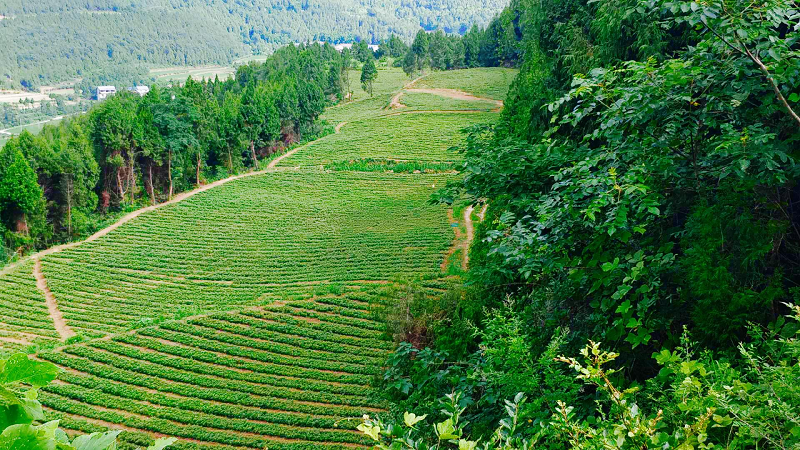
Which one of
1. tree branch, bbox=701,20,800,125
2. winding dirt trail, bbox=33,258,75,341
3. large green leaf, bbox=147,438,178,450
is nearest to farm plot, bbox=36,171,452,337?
winding dirt trail, bbox=33,258,75,341

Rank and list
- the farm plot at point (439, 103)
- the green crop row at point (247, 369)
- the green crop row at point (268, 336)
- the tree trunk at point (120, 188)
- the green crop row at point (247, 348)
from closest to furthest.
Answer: the green crop row at point (247, 369), the green crop row at point (247, 348), the green crop row at point (268, 336), the tree trunk at point (120, 188), the farm plot at point (439, 103)

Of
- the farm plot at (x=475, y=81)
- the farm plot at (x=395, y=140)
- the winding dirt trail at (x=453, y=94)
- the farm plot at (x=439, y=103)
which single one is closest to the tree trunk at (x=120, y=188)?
the farm plot at (x=395, y=140)

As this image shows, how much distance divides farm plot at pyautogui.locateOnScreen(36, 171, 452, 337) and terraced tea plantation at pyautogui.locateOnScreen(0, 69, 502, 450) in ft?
0.46

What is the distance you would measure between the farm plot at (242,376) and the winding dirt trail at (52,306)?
2860 mm

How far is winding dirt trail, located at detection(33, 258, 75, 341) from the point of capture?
29359 millimetres

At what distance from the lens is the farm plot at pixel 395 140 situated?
57.5 metres

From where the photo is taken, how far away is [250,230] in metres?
42.4

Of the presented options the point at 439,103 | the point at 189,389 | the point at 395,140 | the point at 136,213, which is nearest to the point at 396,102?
the point at 439,103

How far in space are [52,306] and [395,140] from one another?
127ft

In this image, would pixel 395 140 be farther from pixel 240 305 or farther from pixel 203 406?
pixel 203 406

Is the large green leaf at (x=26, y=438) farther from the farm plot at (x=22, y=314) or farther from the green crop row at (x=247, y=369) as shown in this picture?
the farm plot at (x=22, y=314)

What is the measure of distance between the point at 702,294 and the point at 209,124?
54739 millimetres

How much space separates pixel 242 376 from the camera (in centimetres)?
2408

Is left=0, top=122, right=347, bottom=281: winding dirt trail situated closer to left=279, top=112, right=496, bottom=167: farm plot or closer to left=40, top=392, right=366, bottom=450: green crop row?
left=279, top=112, right=496, bottom=167: farm plot
